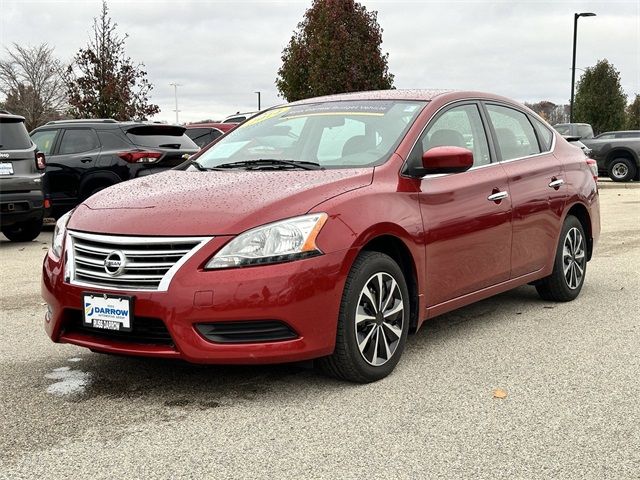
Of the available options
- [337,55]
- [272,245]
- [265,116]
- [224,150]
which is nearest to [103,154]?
[265,116]

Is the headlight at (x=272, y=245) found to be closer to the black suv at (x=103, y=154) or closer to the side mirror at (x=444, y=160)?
the side mirror at (x=444, y=160)

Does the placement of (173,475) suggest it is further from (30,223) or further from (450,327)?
(30,223)

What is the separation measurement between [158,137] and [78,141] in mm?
1240

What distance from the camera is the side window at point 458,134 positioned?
489 centimetres

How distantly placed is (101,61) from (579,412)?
20.9m

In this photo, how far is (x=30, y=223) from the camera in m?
11.1

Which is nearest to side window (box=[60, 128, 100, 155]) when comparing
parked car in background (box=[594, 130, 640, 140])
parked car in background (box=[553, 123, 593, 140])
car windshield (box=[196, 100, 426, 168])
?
Result: car windshield (box=[196, 100, 426, 168])

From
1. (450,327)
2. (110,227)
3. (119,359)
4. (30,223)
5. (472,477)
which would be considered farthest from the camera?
(30,223)

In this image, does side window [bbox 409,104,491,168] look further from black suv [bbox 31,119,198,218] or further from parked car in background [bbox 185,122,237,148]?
parked car in background [bbox 185,122,237,148]

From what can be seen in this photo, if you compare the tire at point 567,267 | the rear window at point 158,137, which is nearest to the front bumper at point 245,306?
the tire at point 567,267

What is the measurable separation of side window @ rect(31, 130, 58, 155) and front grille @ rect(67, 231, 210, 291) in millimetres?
8940

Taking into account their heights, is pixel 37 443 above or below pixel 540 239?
below

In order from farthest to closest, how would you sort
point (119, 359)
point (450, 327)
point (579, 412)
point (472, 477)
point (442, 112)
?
1. point (450, 327)
2. point (442, 112)
3. point (119, 359)
4. point (579, 412)
5. point (472, 477)

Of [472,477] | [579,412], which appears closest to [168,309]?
[472,477]
